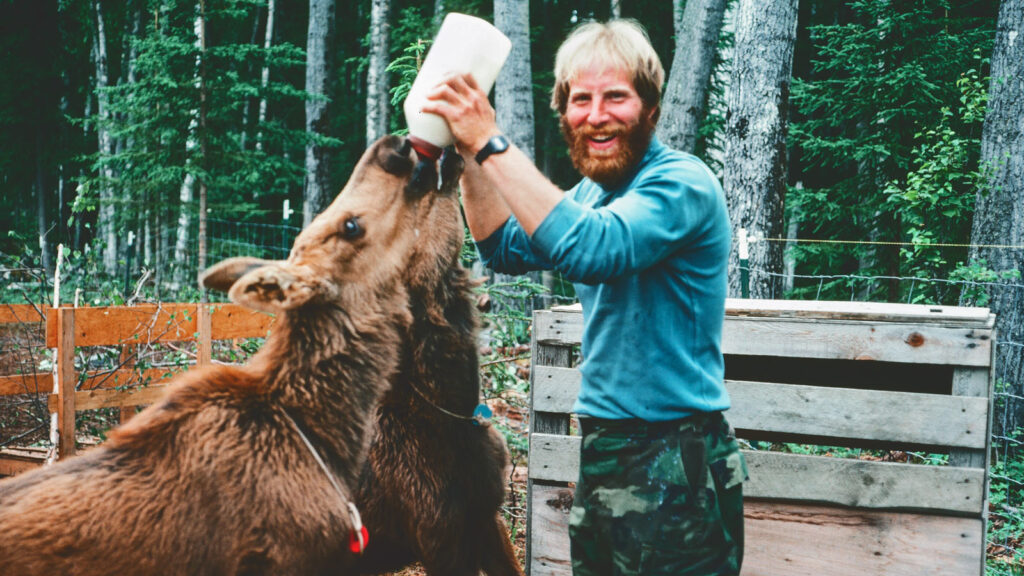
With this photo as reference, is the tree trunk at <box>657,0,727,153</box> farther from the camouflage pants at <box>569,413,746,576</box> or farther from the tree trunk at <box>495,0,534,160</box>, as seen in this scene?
the camouflage pants at <box>569,413,746,576</box>

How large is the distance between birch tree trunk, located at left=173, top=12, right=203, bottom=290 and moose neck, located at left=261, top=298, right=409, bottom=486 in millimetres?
9477

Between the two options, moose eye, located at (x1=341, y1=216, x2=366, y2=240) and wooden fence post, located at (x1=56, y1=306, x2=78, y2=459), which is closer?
moose eye, located at (x1=341, y1=216, x2=366, y2=240)

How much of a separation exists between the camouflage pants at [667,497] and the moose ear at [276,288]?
114 centimetres

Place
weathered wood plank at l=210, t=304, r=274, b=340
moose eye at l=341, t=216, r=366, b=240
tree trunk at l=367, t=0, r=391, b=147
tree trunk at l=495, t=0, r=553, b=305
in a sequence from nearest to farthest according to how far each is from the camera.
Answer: moose eye at l=341, t=216, r=366, b=240, weathered wood plank at l=210, t=304, r=274, b=340, tree trunk at l=495, t=0, r=553, b=305, tree trunk at l=367, t=0, r=391, b=147

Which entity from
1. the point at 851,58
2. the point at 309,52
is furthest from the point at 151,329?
the point at 851,58

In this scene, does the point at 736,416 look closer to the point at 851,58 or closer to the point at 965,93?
the point at 965,93

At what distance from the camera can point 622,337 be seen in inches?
95.4

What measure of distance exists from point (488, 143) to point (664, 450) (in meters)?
1.11

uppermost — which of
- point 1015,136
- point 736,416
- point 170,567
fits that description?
point 1015,136

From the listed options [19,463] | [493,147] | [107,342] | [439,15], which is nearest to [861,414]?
[493,147]

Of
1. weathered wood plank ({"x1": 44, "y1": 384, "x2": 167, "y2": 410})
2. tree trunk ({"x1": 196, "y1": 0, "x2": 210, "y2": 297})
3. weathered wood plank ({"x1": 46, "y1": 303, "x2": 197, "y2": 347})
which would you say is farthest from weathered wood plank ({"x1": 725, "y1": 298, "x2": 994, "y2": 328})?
tree trunk ({"x1": 196, "y1": 0, "x2": 210, "y2": 297})

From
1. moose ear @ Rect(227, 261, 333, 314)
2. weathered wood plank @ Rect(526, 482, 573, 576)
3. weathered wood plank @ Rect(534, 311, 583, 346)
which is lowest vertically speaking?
weathered wood plank @ Rect(526, 482, 573, 576)

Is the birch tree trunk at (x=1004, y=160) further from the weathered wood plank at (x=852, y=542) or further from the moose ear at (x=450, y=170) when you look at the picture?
the moose ear at (x=450, y=170)

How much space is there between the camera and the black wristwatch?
7.25 feet
